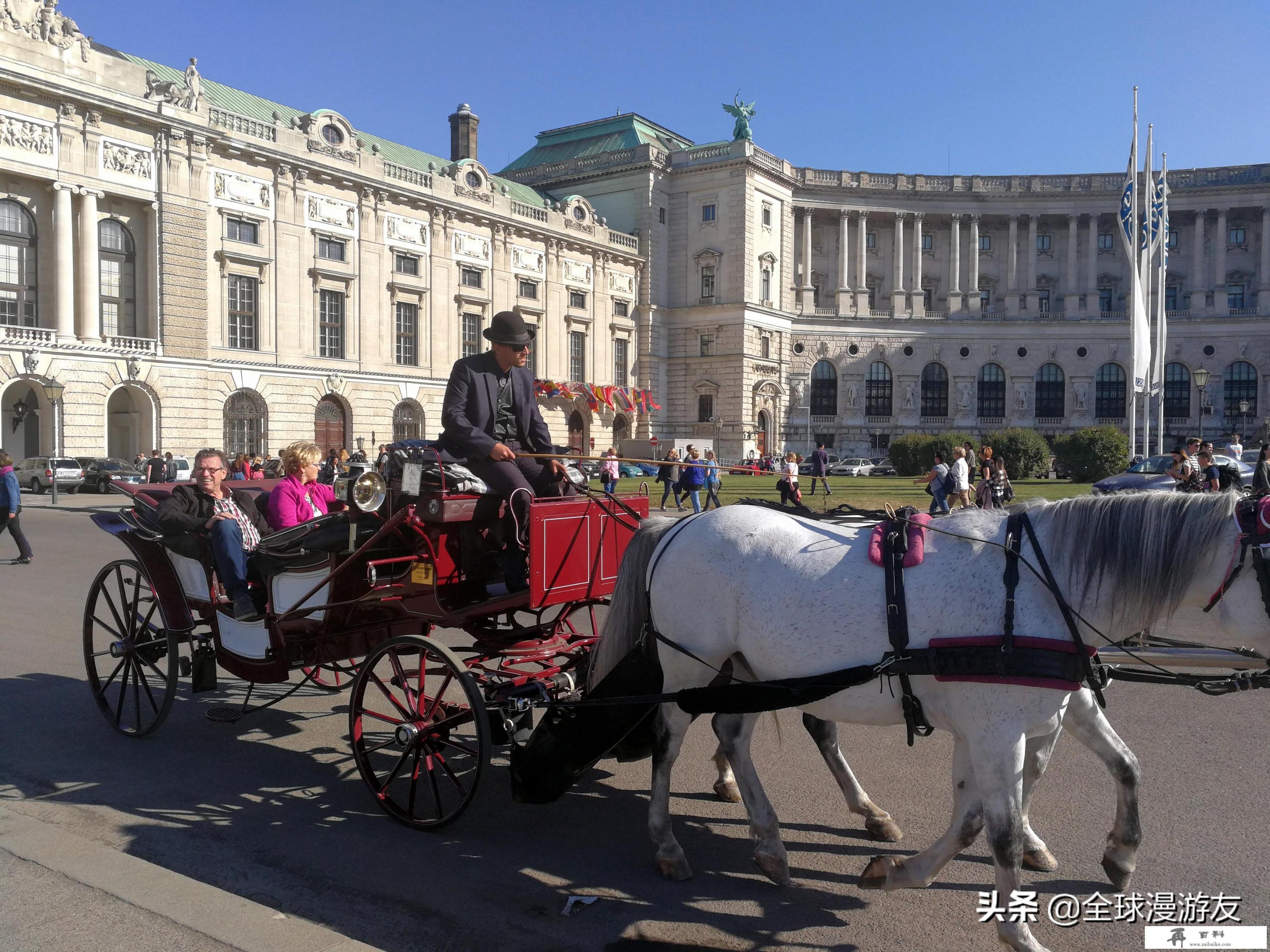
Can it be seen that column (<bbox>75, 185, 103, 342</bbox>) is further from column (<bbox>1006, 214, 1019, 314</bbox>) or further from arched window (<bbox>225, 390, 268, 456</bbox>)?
column (<bbox>1006, 214, 1019, 314</bbox>)

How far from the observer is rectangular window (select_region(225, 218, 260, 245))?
3847cm

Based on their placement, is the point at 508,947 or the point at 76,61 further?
the point at 76,61

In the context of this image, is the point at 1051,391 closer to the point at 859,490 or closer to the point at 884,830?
the point at 859,490

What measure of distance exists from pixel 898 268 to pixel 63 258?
52701mm

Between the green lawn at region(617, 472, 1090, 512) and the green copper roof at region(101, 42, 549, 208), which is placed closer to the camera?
the green lawn at region(617, 472, 1090, 512)

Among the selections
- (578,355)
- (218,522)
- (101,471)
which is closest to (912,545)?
(218,522)

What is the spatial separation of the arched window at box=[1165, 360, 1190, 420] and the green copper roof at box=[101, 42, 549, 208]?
46162 mm

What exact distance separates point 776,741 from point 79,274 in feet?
120

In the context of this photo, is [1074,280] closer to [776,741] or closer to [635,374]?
[635,374]

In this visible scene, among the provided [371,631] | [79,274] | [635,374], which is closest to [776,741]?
[371,631]

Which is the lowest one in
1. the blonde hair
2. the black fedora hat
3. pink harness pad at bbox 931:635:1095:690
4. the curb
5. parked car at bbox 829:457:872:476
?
the curb

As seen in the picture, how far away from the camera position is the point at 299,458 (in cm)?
685

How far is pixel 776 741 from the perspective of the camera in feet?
20.5

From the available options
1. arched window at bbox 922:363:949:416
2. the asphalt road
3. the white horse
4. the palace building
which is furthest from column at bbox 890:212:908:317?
the white horse
